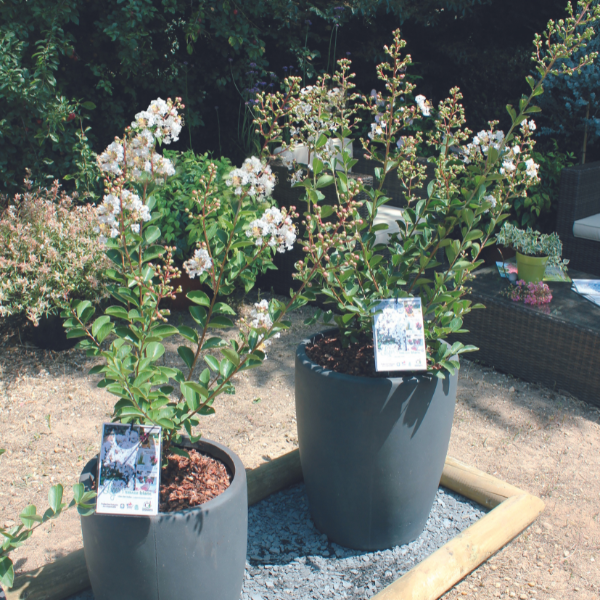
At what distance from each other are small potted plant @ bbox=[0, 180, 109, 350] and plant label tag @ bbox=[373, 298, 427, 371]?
1771 mm

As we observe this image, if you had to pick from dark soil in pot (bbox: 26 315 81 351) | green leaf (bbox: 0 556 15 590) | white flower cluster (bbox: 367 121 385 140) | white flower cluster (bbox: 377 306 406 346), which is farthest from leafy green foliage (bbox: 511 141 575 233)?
green leaf (bbox: 0 556 15 590)

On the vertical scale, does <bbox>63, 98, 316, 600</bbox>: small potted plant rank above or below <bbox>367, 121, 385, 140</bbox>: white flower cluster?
below

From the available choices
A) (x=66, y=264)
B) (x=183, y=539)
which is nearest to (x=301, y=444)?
(x=183, y=539)

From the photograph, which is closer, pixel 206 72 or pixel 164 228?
pixel 164 228

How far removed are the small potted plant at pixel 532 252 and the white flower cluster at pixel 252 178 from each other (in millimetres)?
2183

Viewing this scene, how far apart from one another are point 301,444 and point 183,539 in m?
0.68

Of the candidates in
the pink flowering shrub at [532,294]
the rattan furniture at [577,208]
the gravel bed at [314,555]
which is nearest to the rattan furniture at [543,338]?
the pink flowering shrub at [532,294]

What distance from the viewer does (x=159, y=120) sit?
4.45 feet

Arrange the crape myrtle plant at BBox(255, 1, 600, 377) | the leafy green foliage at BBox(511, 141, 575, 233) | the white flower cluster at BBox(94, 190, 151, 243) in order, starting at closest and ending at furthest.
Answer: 1. the white flower cluster at BBox(94, 190, 151, 243)
2. the crape myrtle plant at BBox(255, 1, 600, 377)
3. the leafy green foliage at BBox(511, 141, 575, 233)

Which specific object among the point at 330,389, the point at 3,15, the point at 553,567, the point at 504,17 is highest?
the point at 504,17

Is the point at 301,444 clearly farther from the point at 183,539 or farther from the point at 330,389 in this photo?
the point at 183,539

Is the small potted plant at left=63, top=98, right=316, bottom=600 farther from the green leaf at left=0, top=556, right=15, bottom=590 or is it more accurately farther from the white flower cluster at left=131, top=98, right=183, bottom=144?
the green leaf at left=0, top=556, right=15, bottom=590

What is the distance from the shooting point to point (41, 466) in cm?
240

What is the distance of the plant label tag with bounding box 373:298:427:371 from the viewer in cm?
173
